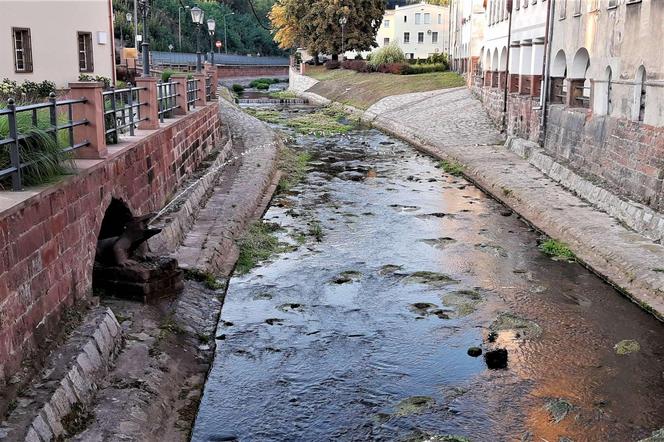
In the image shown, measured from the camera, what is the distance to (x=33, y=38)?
75.2 ft

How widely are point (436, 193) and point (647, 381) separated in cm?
1107

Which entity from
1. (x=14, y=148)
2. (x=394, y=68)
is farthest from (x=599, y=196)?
(x=394, y=68)

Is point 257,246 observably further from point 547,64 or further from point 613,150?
point 547,64

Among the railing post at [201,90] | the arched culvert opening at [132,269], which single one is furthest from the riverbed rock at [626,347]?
the railing post at [201,90]

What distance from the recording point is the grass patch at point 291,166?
1991 centimetres

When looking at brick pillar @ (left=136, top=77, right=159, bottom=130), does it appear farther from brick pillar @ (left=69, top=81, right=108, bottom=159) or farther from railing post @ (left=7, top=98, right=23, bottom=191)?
railing post @ (left=7, top=98, right=23, bottom=191)

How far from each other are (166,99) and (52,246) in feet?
30.5

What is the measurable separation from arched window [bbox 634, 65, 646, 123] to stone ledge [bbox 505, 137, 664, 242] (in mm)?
1586

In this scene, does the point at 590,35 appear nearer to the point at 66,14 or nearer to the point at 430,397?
the point at 430,397

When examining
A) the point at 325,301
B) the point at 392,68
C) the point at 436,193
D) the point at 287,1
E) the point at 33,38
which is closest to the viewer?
the point at 325,301

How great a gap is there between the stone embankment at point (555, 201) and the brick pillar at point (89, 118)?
→ 7.58 meters

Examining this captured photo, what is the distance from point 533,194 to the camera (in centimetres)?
1692

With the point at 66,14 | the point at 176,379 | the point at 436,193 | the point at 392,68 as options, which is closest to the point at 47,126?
the point at 176,379

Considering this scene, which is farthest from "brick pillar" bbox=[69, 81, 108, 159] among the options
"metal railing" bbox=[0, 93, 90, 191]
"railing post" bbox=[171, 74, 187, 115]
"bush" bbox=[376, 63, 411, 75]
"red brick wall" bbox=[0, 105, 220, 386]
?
"bush" bbox=[376, 63, 411, 75]
